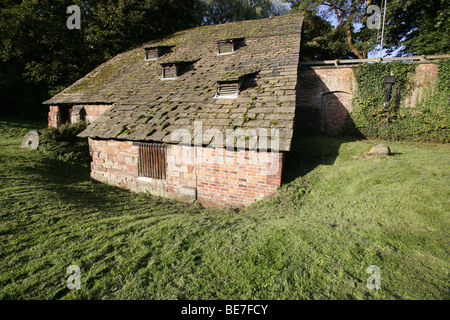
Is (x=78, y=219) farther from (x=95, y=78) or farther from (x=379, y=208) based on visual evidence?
(x=95, y=78)

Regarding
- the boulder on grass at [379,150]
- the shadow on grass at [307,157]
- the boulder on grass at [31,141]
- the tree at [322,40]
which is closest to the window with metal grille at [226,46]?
the shadow on grass at [307,157]

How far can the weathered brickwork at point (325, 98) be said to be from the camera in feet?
41.4

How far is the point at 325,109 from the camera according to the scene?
43.2 feet

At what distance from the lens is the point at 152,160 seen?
7441 mm

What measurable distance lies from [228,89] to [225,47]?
4.18m

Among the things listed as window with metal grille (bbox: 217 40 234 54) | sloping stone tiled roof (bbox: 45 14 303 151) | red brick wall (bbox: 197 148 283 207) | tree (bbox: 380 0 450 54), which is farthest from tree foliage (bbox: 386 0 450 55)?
red brick wall (bbox: 197 148 283 207)

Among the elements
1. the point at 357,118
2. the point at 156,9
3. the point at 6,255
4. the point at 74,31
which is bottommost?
the point at 6,255

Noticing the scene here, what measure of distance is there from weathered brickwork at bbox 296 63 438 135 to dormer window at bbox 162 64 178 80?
7.66m

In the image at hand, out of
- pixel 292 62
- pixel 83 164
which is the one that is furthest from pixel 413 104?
pixel 83 164

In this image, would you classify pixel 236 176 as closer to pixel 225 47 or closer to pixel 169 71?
pixel 169 71

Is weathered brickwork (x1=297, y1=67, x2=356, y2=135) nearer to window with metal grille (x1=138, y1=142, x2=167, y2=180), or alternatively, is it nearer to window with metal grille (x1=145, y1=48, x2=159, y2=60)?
window with metal grille (x1=145, y1=48, x2=159, y2=60)

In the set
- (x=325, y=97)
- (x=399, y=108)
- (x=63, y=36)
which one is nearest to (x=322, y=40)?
(x=325, y=97)

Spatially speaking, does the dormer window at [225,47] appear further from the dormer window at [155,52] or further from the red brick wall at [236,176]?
the red brick wall at [236,176]

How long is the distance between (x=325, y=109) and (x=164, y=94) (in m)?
9.50
